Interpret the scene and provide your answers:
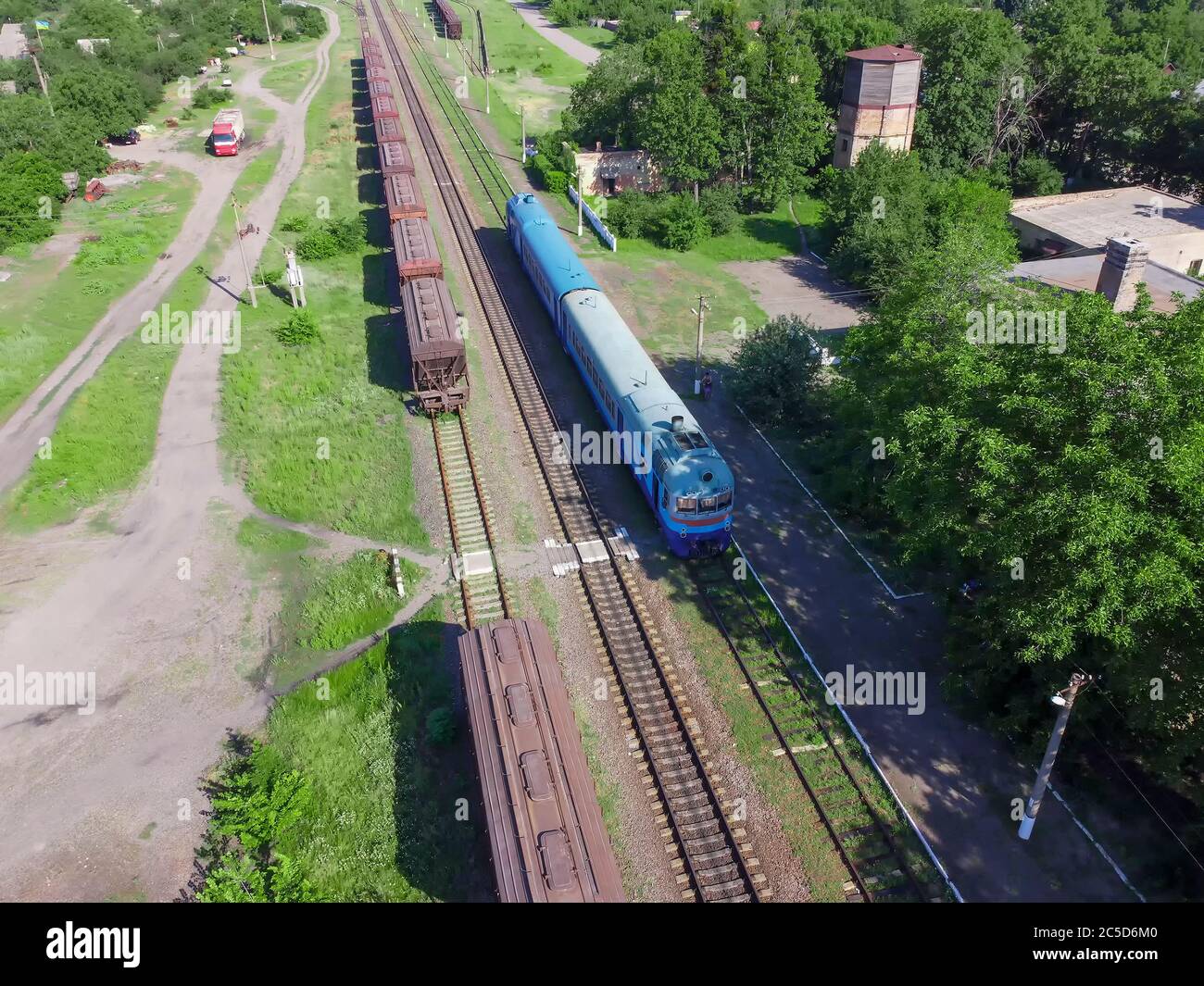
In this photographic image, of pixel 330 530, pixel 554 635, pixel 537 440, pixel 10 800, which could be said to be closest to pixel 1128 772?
pixel 554 635

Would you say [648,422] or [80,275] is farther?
[80,275]

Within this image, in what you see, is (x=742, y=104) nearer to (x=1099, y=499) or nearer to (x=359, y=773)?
(x=1099, y=499)

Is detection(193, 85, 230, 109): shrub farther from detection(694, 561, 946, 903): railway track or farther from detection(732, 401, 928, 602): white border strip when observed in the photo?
detection(694, 561, 946, 903): railway track

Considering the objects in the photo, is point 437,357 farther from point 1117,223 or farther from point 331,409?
point 1117,223

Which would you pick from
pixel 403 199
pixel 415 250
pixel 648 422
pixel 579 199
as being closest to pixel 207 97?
pixel 403 199

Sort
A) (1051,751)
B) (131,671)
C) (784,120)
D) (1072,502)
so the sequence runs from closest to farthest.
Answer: (1072,502) < (1051,751) < (131,671) < (784,120)

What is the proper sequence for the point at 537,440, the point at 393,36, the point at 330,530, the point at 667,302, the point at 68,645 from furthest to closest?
the point at 393,36
the point at 667,302
the point at 537,440
the point at 330,530
the point at 68,645
